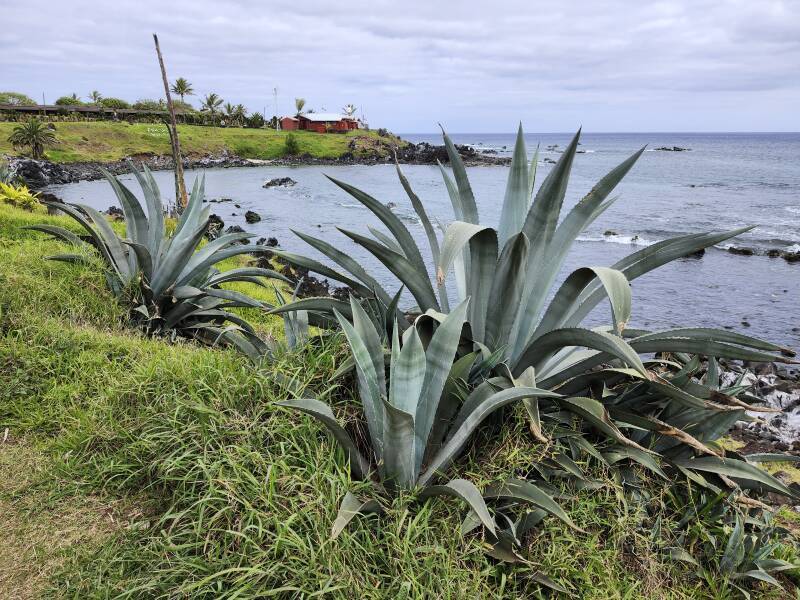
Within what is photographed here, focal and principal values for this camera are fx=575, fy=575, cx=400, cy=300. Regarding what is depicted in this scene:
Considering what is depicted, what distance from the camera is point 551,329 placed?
118 inches

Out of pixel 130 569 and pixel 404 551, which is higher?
pixel 404 551

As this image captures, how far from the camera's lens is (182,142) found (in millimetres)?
60781

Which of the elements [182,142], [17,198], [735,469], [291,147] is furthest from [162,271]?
[291,147]

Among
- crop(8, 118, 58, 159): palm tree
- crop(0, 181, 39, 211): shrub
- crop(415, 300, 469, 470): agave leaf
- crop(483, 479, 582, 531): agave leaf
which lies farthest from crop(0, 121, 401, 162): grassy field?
crop(483, 479, 582, 531): agave leaf

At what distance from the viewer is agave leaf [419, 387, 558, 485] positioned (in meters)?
2.36

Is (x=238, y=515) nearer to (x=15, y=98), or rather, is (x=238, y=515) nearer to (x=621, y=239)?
(x=621, y=239)

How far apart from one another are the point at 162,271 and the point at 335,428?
3519 millimetres

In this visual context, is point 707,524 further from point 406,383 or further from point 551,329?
point 406,383

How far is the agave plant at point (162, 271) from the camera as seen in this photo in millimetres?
5152

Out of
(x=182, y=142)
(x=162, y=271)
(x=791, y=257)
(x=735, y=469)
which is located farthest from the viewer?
(x=182, y=142)

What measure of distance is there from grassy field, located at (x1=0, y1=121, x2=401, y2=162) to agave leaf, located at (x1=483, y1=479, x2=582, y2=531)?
49.4m

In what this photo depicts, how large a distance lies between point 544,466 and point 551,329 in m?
0.70

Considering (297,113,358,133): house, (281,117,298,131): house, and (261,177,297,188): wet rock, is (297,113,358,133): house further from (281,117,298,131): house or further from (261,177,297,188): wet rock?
(261,177,297,188): wet rock

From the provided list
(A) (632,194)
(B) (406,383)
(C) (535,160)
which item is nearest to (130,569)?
(B) (406,383)
